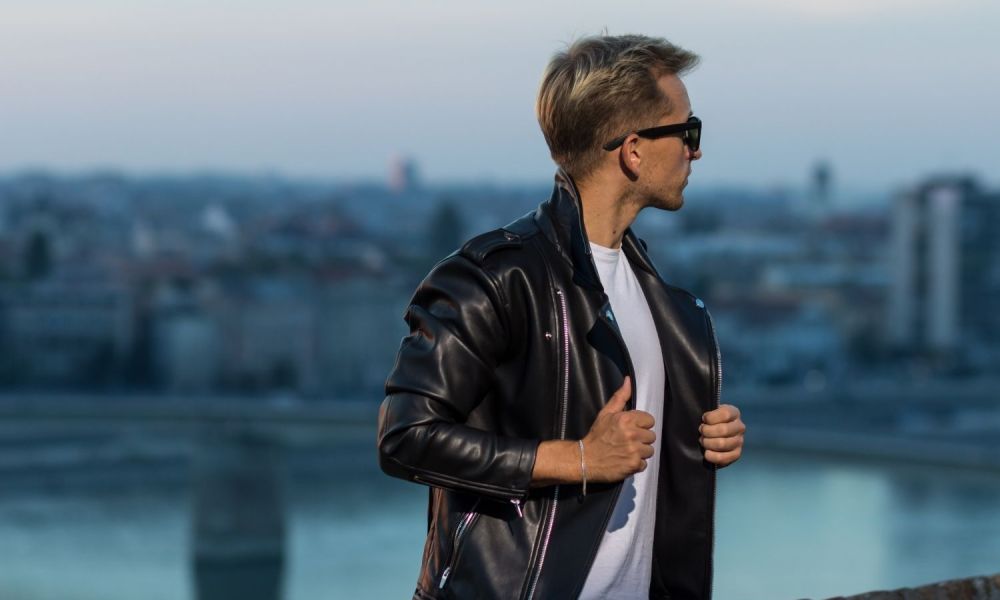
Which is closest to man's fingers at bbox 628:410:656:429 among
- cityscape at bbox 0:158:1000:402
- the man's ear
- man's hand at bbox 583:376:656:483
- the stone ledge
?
man's hand at bbox 583:376:656:483

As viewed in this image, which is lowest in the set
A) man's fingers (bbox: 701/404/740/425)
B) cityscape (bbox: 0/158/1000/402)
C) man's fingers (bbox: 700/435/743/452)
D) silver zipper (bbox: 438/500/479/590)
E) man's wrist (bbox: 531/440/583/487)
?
silver zipper (bbox: 438/500/479/590)

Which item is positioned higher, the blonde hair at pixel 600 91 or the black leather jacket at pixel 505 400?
the blonde hair at pixel 600 91

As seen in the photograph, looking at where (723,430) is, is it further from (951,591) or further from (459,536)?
(951,591)

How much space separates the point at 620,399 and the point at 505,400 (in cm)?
5

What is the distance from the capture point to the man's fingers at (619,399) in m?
0.69

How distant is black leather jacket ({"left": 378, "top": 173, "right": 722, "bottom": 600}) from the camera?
27.3 inches

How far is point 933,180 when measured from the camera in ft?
109

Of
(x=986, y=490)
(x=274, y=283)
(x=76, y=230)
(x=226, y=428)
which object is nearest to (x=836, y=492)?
(x=986, y=490)

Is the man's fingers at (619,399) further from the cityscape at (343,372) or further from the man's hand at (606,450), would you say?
the cityscape at (343,372)

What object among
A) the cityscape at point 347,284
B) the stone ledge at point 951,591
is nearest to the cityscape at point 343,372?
the cityscape at point 347,284

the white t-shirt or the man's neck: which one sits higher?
the man's neck

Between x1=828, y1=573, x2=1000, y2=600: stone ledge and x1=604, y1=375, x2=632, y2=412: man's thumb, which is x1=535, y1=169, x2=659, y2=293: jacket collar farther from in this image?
x1=828, y1=573, x2=1000, y2=600: stone ledge

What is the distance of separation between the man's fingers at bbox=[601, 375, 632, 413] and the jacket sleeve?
31 millimetres

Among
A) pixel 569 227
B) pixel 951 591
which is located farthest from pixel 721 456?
pixel 951 591
